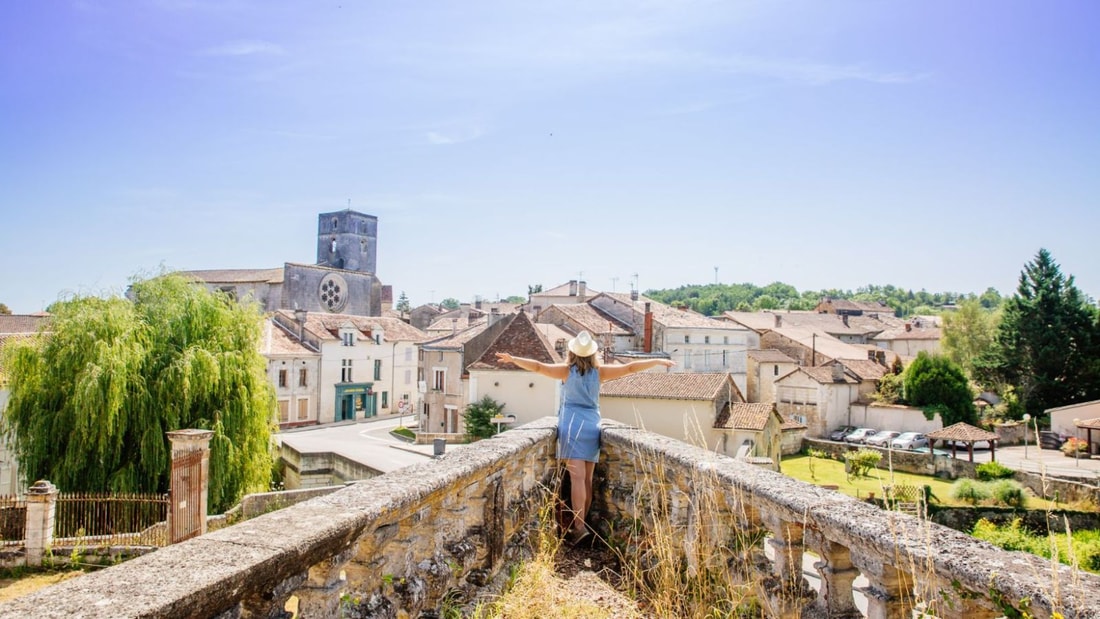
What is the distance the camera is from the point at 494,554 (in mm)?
3791

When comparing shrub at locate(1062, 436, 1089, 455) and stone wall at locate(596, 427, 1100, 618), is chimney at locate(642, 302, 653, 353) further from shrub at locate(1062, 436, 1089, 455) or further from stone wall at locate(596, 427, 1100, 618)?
stone wall at locate(596, 427, 1100, 618)

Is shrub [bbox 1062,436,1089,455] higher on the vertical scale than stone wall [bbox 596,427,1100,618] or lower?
lower

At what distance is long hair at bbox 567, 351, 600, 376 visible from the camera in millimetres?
5035

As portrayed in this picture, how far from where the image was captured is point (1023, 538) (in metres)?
23.1

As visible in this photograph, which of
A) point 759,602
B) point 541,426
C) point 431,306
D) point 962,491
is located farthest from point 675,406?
point 431,306

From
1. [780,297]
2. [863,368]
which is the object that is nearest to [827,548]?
[863,368]

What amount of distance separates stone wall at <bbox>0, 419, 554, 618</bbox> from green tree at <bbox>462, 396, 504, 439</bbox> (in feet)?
86.3

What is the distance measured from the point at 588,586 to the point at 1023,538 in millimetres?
25563

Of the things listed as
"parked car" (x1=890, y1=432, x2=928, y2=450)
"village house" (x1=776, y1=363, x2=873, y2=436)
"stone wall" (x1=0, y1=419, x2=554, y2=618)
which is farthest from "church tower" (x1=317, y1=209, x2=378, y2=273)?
"stone wall" (x1=0, y1=419, x2=554, y2=618)

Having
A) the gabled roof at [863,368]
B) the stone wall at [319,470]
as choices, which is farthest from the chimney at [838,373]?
the stone wall at [319,470]

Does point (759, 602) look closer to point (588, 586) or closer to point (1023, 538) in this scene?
point (588, 586)

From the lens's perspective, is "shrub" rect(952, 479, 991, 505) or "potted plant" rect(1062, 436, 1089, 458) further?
"potted plant" rect(1062, 436, 1089, 458)

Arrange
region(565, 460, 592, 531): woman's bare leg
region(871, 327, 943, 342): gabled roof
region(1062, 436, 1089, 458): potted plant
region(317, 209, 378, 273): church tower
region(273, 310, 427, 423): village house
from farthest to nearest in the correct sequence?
region(317, 209, 378, 273): church tower
region(871, 327, 943, 342): gabled roof
region(273, 310, 427, 423): village house
region(1062, 436, 1089, 458): potted plant
region(565, 460, 592, 531): woman's bare leg

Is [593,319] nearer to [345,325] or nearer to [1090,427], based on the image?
[345,325]
